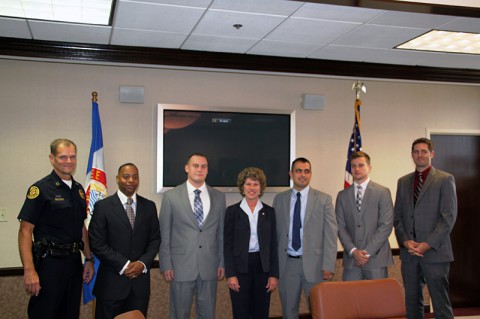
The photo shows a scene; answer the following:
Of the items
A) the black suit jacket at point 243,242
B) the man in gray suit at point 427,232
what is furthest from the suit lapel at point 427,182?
the black suit jacket at point 243,242

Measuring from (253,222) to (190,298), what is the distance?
746 millimetres

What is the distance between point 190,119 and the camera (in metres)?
4.91

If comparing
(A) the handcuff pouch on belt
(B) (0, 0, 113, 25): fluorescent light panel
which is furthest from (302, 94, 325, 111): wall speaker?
(A) the handcuff pouch on belt

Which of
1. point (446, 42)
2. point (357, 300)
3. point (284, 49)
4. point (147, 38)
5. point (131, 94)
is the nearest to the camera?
point (357, 300)

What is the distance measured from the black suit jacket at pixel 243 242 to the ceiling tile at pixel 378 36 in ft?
5.53

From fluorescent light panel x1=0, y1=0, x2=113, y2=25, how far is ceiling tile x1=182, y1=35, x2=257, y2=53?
2.71 ft

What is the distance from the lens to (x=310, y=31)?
13.2 ft

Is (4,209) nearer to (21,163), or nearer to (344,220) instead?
(21,163)

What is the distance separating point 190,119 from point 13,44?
172 centimetres

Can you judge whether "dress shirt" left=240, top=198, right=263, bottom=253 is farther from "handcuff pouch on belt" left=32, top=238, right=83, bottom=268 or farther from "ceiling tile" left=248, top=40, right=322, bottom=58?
"ceiling tile" left=248, top=40, right=322, bottom=58

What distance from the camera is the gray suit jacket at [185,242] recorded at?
3666mm

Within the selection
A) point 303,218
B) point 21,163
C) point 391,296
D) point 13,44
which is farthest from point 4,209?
point 391,296

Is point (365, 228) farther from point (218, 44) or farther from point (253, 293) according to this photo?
point (218, 44)

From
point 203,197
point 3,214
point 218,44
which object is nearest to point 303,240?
point 203,197
